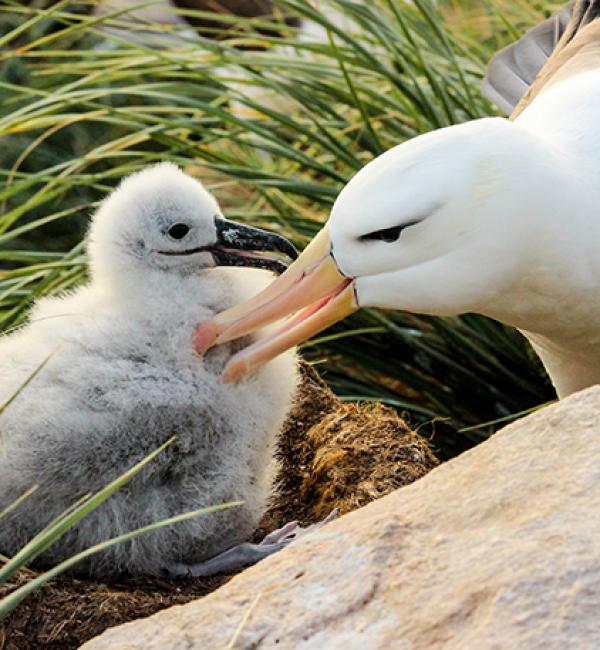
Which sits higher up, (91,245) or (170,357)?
(91,245)

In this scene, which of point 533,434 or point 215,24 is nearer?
point 533,434

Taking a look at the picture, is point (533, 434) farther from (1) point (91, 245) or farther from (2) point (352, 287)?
(1) point (91, 245)

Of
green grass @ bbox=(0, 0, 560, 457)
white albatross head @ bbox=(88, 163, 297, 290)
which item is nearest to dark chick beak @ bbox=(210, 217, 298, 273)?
white albatross head @ bbox=(88, 163, 297, 290)

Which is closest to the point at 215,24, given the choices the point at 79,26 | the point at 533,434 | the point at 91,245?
the point at 79,26

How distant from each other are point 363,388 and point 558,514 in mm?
2562

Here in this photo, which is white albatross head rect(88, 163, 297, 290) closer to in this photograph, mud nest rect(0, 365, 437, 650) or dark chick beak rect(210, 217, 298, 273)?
dark chick beak rect(210, 217, 298, 273)

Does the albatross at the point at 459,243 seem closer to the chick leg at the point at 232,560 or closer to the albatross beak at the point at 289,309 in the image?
the albatross beak at the point at 289,309

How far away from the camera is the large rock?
6.40 feet

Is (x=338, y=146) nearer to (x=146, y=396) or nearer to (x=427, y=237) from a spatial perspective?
(x=427, y=237)

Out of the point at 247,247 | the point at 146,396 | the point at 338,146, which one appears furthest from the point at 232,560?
the point at 338,146

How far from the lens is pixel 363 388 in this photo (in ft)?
15.3

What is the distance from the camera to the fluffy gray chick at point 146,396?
299 centimetres

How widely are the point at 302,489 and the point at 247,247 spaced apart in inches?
27.0

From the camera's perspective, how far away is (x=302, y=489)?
141 inches
